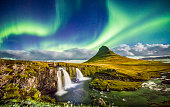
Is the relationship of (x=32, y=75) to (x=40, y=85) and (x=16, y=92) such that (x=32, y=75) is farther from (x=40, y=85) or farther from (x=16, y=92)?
(x=16, y=92)

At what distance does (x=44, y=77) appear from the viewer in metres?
49.3

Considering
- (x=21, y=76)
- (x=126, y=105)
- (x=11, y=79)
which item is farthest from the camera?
(x=21, y=76)

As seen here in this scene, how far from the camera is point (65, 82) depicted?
199 ft

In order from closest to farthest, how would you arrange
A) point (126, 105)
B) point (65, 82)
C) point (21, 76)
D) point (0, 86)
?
point (126, 105) < point (0, 86) < point (21, 76) < point (65, 82)

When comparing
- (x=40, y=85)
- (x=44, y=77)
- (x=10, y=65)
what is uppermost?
(x=10, y=65)

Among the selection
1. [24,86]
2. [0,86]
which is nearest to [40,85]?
[24,86]

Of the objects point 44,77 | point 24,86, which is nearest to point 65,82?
point 44,77

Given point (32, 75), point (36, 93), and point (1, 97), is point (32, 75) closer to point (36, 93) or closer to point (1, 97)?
point (36, 93)

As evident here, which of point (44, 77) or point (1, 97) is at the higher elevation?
point (44, 77)

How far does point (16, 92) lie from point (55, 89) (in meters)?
20.4

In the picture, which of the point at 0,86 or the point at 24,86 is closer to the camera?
the point at 0,86

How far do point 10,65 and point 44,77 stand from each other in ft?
56.7

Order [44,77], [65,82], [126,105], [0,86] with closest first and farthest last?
[126,105], [0,86], [44,77], [65,82]

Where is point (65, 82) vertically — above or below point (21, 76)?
below
